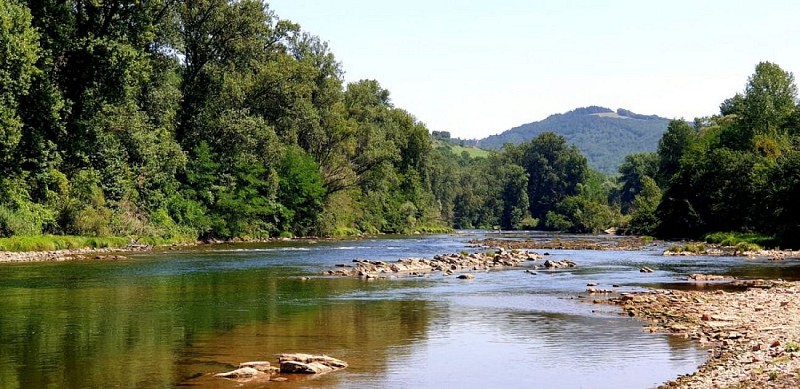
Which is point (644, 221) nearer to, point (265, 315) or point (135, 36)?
point (135, 36)

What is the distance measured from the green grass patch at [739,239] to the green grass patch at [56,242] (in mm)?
47722

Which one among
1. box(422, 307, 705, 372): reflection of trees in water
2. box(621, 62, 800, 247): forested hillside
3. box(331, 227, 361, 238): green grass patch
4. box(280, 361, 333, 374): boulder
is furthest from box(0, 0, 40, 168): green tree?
box(621, 62, 800, 247): forested hillside

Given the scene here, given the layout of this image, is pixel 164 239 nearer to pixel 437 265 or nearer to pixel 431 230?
pixel 437 265

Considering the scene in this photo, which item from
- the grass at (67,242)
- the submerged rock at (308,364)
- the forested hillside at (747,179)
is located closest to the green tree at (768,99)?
the forested hillside at (747,179)

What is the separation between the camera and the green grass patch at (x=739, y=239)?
63.8 m

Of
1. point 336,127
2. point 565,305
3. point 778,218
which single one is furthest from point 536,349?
point 336,127

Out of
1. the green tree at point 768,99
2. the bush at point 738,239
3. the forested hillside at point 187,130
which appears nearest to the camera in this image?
the forested hillside at point 187,130

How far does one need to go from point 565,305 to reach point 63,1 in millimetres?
43240

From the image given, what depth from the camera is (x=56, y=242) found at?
54.0 meters

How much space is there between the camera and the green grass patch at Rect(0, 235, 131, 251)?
1959 inches

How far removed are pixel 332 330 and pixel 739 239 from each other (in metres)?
57.0

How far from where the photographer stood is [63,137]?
59125 mm

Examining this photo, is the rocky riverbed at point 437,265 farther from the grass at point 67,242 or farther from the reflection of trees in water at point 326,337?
the grass at point 67,242

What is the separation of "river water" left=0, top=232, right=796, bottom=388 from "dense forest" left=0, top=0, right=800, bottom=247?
1807 cm
